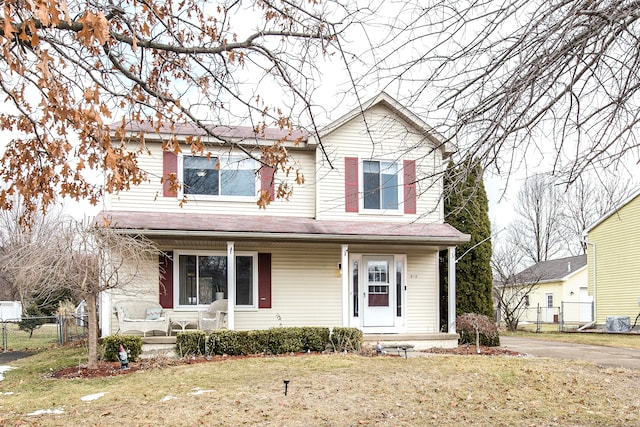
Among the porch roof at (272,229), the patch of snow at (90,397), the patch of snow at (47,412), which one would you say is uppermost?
the porch roof at (272,229)

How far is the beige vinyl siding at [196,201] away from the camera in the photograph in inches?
575

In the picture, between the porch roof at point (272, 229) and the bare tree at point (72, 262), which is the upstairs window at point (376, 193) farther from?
the bare tree at point (72, 262)

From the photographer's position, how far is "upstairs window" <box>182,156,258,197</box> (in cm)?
1494

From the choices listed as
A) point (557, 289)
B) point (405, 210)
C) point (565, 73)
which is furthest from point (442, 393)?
point (557, 289)

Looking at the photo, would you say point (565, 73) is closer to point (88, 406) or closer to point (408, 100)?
point (408, 100)

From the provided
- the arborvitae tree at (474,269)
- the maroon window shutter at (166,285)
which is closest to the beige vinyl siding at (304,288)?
the maroon window shutter at (166,285)

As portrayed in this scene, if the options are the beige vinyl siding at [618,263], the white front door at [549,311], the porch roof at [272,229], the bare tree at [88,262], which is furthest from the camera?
the white front door at [549,311]

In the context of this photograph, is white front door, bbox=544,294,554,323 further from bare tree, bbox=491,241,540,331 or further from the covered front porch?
the covered front porch

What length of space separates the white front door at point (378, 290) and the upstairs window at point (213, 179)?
148 inches

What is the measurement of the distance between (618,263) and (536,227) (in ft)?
48.2

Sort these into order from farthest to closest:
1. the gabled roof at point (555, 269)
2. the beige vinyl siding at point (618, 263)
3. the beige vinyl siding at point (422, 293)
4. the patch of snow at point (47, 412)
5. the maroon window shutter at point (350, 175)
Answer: the gabled roof at point (555, 269)
the beige vinyl siding at point (618, 263)
the beige vinyl siding at point (422, 293)
the maroon window shutter at point (350, 175)
the patch of snow at point (47, 412)

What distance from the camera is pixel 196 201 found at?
48.2 feet

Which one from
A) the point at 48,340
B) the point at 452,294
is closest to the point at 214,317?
the point at 452,294

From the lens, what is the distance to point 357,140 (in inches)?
617
